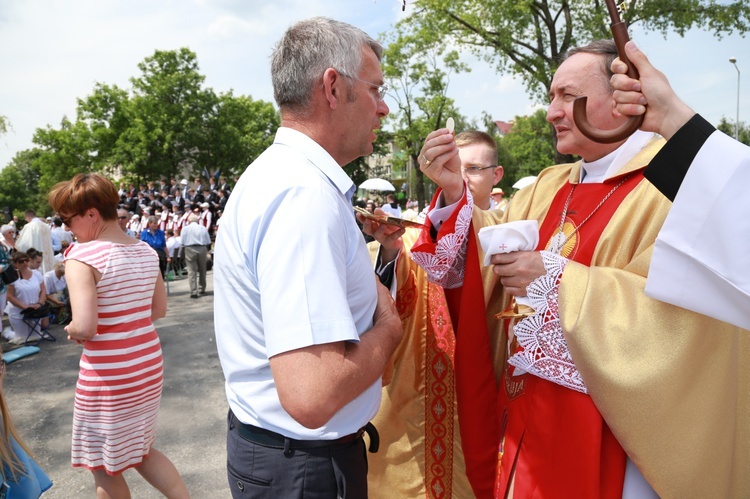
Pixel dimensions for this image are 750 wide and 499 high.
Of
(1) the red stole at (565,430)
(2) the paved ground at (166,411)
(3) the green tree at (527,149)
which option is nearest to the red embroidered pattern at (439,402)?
(1) the red stole at (565,430)

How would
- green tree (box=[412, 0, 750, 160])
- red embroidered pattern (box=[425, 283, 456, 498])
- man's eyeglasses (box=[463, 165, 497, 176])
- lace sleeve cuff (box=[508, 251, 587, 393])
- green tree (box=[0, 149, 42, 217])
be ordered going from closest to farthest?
lace sleeve cuff (box=[508, 251, 587, 393]), red embroidered pattern (box=[425, 283, 456, 498]), man's eyeglasses (box=[463, 165, 497, 176]), green tree (box=[412, 0, 750, 160]), green tree (box=[0, 149, 42, 217])

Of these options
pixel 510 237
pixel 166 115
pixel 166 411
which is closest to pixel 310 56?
pixel 510 237

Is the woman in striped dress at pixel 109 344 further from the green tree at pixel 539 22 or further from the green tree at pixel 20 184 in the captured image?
the green tree at pixel 20 184

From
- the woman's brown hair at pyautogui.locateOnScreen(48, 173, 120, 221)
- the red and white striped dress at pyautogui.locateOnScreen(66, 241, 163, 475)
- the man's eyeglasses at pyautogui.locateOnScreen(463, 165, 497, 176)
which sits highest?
the man's eyeglasses at pyautogui.locateOnScreen(463, 165, 497, 176)

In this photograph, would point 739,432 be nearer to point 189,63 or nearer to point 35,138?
point 189,63

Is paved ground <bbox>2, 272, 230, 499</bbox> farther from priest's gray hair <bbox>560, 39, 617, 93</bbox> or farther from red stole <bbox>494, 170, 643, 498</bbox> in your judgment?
priest's gray hair <bbox>560, 39, 617, 93</bbox>

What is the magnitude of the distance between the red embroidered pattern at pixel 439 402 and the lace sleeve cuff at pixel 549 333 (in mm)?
789

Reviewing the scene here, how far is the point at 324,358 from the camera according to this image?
4.42ft

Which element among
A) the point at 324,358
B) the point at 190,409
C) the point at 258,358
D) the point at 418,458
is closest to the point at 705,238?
the point at 324,358

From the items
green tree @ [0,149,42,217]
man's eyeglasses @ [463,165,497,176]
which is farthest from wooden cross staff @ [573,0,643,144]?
green tree @ [0,149,42,217]

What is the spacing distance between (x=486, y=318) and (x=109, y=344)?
2.07 metres

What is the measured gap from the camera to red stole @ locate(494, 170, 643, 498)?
5.70ft

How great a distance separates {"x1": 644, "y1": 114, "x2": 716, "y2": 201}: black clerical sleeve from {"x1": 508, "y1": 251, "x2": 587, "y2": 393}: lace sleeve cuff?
417 mm

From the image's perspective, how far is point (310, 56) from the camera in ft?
5.41
